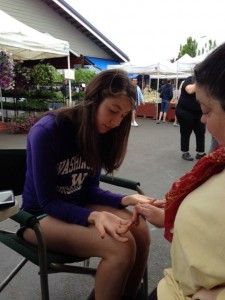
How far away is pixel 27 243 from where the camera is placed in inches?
61.7

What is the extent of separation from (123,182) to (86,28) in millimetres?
16933

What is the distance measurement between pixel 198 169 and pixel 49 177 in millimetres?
749

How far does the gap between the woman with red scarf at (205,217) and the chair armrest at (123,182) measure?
795 mm

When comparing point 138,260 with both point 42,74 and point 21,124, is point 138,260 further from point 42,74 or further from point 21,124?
point 42,74

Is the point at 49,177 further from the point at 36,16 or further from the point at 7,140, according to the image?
the point at 36,16

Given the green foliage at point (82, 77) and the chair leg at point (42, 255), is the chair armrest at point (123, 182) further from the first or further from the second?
the green foliage at point (82, 77)

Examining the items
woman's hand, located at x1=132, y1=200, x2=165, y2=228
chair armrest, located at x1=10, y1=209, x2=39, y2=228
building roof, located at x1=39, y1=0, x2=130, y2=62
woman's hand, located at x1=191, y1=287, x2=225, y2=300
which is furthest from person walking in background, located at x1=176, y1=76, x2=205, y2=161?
building roof, located at x1=39, y1=0, x2=130, y2=62

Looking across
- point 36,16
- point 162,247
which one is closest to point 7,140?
point 162,247

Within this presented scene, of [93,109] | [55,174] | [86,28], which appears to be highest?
[86,28]

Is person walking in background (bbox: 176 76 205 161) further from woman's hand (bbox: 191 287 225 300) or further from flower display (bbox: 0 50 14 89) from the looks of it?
woman's hand (bbox: 191 287 225 300)

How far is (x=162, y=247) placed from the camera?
2672 mm

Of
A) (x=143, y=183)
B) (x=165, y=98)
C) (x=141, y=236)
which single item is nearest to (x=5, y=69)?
(x=143, y=183)

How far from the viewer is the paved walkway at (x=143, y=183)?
2.13m

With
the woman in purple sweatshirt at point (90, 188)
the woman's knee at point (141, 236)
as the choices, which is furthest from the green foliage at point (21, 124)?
the woman's knee at point (141, 236)
